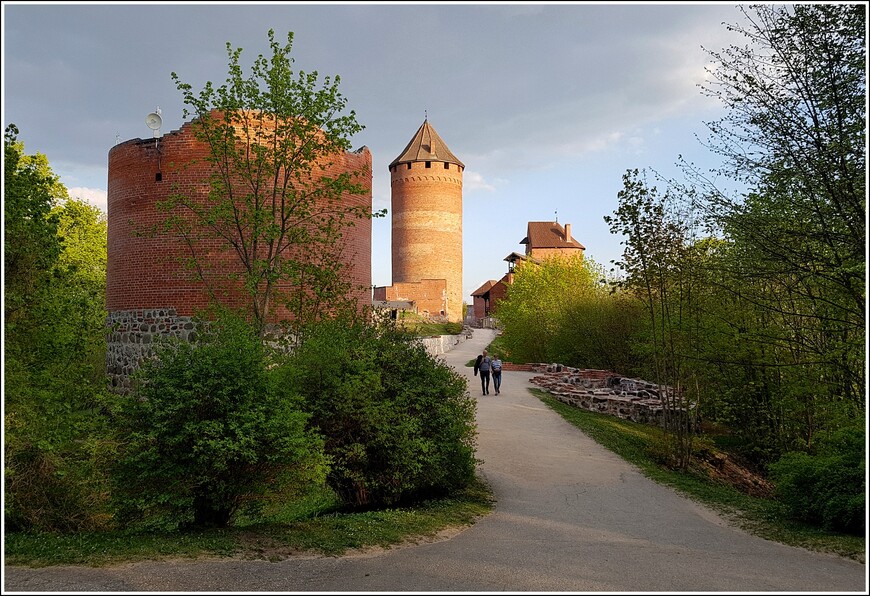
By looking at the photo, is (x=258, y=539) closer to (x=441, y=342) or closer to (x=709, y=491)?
(x=709, y=491)

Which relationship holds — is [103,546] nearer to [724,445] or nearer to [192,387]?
[192,387]

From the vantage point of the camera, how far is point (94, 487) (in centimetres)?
768

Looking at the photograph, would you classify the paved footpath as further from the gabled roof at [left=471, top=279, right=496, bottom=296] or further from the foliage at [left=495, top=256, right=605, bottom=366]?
the gabled roof at [left=471, top=279, right=496, bottom=296]

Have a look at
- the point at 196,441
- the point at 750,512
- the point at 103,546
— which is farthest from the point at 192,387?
the point at 750,512

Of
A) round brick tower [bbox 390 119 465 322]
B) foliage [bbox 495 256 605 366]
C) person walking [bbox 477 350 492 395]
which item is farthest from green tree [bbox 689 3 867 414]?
round brick tower [bbox 390 119 465 322]

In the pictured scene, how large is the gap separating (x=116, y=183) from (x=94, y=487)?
8.94 meters

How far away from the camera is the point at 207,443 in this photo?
6430 mm

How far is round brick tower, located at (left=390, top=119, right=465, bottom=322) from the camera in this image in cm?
5719

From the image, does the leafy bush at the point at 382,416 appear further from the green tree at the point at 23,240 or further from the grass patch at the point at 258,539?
the green tree at the point at 23,240

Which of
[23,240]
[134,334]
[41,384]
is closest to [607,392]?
[134,334]

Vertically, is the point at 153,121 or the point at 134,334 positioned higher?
the point at 153,121

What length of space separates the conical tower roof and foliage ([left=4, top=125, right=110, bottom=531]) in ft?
167

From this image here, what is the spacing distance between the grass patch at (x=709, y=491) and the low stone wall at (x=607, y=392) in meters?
0.58

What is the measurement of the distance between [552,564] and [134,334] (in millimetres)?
11167
